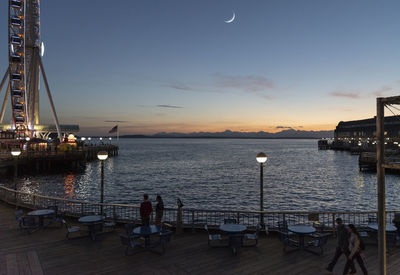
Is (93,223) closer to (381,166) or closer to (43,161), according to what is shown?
(381,166)

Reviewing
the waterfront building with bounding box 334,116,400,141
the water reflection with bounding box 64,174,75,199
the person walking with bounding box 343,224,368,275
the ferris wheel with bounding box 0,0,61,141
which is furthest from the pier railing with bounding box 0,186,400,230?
the waterfront building with bounding box 334,116,400,141

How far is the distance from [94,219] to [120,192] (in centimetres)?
3174

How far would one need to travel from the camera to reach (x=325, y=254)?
940 centimetres

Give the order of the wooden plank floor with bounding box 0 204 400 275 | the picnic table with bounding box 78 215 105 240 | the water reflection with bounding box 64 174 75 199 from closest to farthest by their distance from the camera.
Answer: the wooden plank floor with bounding box 0 204 400 275 → the picnic table with bounding box 78 215 105 240 → the water reflection with bounding box 64 174 75 199

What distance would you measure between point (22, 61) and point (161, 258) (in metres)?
66.1

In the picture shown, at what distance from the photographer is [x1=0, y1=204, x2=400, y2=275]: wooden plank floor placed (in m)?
8.30

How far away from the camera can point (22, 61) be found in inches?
2422

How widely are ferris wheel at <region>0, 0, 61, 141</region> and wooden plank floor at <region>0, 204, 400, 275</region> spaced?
61.2 meters

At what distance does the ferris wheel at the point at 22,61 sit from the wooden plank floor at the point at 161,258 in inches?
2410

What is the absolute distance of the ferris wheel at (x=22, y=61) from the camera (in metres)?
58.3

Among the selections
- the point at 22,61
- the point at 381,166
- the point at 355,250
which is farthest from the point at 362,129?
the point at 381,166


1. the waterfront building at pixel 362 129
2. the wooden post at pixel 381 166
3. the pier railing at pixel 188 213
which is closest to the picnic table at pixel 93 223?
the pier railing at pixel 188 213

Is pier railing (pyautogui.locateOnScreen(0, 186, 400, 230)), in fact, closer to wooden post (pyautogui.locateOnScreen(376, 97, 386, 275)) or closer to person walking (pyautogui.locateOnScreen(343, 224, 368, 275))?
person walking (pyautogui.locateOnScreen(343, 224, 368, 275))

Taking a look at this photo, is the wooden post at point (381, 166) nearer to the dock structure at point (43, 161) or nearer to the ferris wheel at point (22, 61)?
the dock structure at point (43, 161)
